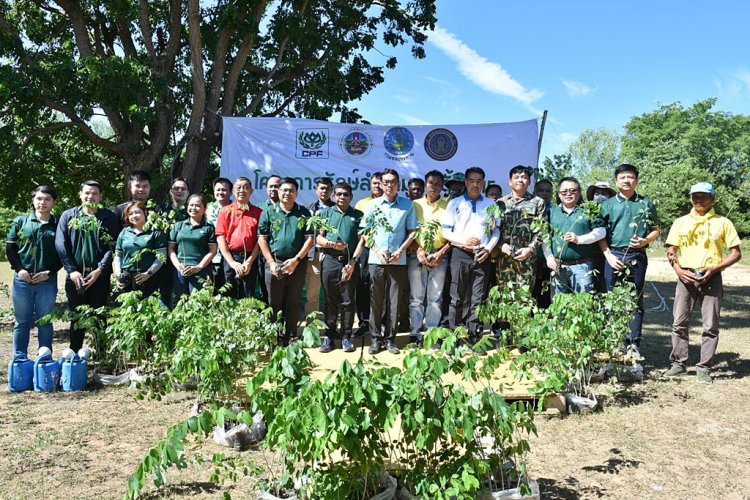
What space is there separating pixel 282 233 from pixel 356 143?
274cm

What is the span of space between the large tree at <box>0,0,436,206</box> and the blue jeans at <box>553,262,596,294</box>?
534 centimetres

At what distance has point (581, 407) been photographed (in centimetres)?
415

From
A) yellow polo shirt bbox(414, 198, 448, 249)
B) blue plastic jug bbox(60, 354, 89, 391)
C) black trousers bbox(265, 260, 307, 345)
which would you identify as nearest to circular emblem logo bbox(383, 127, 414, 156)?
yellow polo shirt bbox(414, 198, 448, 249)

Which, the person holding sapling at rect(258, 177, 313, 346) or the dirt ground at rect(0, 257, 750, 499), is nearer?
the dirt ground at rect(0, 257, 750, 499)

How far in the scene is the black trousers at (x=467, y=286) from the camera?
5.37m

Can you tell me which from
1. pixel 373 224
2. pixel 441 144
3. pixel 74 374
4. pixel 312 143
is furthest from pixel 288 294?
pixel 441 144

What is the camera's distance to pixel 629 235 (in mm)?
5141

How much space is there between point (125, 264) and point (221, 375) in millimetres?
2305

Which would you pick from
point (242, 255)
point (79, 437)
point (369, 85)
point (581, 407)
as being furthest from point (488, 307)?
point (369, 85)

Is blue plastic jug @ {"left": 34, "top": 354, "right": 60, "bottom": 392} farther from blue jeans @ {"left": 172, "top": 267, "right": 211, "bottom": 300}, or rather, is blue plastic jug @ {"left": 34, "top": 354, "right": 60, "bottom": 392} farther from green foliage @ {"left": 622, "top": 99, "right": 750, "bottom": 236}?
green foliage @ {"left": 622, "top": 99, "right": 750, "bottom": 236}

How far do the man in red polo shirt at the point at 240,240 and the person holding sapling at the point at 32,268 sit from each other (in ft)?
4.75

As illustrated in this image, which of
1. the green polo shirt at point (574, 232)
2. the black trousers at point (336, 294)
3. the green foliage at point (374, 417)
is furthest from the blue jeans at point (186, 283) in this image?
the green polo shirt at point (574, 232)

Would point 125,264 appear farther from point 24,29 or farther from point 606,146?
point 606,146

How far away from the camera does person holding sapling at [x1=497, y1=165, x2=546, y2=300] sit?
17.6 ft
